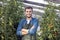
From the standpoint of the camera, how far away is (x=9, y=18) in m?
6.80

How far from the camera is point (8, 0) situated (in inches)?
271

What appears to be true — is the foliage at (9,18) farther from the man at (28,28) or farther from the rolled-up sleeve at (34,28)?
the rolled-up sleeve at (34,28)

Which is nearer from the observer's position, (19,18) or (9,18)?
(9,18)

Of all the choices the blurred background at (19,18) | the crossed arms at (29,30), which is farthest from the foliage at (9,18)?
the crossed arms at (29,30)

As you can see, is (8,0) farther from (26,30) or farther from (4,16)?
(26,30)

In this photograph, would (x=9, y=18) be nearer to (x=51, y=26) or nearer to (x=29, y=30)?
(x=29, y=30)

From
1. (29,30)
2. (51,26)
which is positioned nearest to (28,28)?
(29,30)

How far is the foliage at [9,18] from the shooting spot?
678cm

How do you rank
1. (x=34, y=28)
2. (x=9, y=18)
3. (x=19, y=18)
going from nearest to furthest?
(x=34, y=28)
(x=9, y=18)
(x=19, y=18)

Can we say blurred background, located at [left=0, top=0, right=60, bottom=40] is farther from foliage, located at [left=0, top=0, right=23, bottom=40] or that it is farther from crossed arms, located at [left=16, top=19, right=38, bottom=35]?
crossed arms, located at [left=16, top=19, right=38, bottom=35]

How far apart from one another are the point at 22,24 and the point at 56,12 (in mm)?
883

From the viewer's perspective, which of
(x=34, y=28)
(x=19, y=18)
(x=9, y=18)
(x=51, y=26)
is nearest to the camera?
(x=34, y=28)

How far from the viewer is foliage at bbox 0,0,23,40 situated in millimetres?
6777

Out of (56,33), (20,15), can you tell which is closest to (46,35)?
(56,33)
